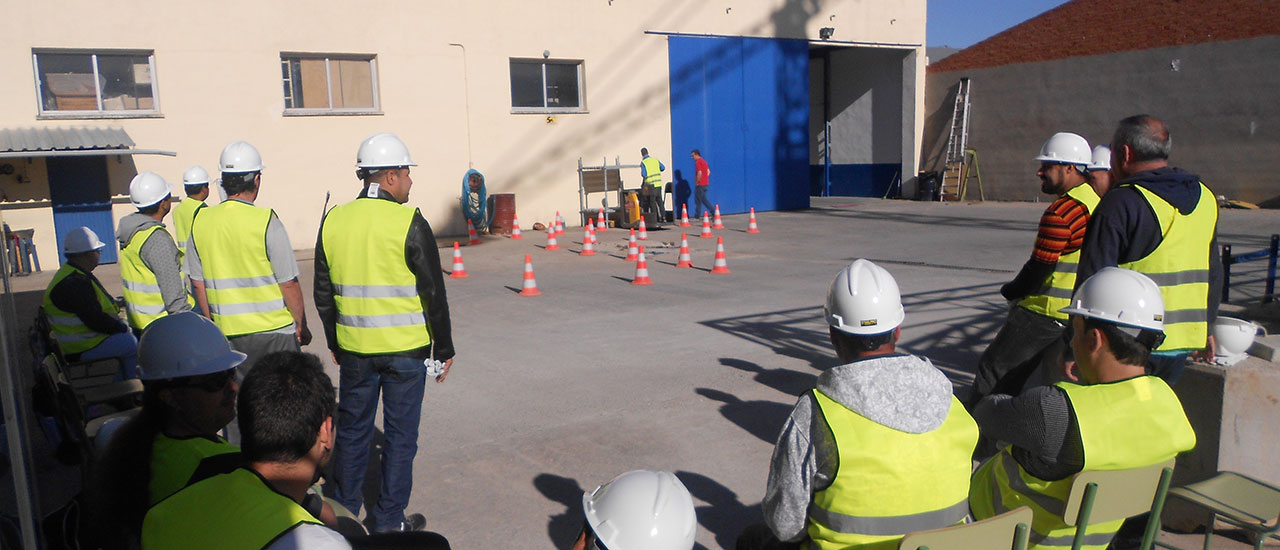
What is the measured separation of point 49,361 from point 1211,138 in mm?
24502

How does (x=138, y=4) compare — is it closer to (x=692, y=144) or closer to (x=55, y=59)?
(x=55, y=59)

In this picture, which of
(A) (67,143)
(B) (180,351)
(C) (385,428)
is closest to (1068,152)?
(C) (385,428)

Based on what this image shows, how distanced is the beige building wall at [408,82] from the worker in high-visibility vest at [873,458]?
54.5 feet

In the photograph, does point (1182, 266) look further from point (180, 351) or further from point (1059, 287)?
point (180, 351)

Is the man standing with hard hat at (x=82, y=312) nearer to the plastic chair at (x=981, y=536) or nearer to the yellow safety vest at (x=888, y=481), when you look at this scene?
the yellow safety vest at (x=888, y=481)

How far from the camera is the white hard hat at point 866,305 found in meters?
2.54

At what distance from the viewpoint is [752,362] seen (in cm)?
733

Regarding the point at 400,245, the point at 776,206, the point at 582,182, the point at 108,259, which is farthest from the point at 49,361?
the point at 776,206

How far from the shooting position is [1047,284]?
410 cm

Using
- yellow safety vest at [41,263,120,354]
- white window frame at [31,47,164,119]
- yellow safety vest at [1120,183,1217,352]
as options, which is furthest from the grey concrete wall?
yellow safety vest at [41,263,120,354]

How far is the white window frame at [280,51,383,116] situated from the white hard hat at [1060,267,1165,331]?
1692 cm

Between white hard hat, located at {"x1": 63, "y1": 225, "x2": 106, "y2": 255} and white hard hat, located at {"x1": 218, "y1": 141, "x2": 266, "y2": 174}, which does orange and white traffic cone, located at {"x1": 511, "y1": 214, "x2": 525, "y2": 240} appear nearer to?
white hard hat, located at {"x1": 63, "y1": 225, "x2": 106, "y2": 255}

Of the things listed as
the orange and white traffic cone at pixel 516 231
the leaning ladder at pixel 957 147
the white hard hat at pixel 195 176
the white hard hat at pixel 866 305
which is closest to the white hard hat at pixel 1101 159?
the white hard hat at pixel 866 305

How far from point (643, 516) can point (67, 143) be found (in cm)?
1572
